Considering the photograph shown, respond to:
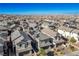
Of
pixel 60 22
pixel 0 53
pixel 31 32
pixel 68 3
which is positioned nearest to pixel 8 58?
pixel 0 53

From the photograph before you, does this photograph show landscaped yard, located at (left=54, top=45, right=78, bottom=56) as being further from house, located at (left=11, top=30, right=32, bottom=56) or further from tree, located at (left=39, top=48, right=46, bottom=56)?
house, located at (left=11, top=30, right=32, bottom=56)

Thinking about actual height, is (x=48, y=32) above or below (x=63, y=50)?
above

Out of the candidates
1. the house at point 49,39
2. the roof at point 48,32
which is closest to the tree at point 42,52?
the house at point 49,39

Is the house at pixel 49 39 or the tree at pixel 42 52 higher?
the house at pixel 49 39

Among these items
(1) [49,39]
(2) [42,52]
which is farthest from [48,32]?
(2) [42,52]

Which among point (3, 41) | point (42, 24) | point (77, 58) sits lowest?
point (77, 58)

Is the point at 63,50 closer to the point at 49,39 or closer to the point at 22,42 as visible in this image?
the point at 49,39

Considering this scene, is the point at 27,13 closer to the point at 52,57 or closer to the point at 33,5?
the point at 33,5

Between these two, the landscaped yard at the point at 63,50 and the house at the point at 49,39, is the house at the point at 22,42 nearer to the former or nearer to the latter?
the house at the point at 49,39

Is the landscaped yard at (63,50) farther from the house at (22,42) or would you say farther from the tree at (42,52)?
the house at (22,42)

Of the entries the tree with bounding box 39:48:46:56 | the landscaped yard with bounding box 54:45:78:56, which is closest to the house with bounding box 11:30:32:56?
the tree with bounding box 39:48:46:56

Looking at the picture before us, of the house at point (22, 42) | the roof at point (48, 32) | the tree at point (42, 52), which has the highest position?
the roof at point (48, 32)
